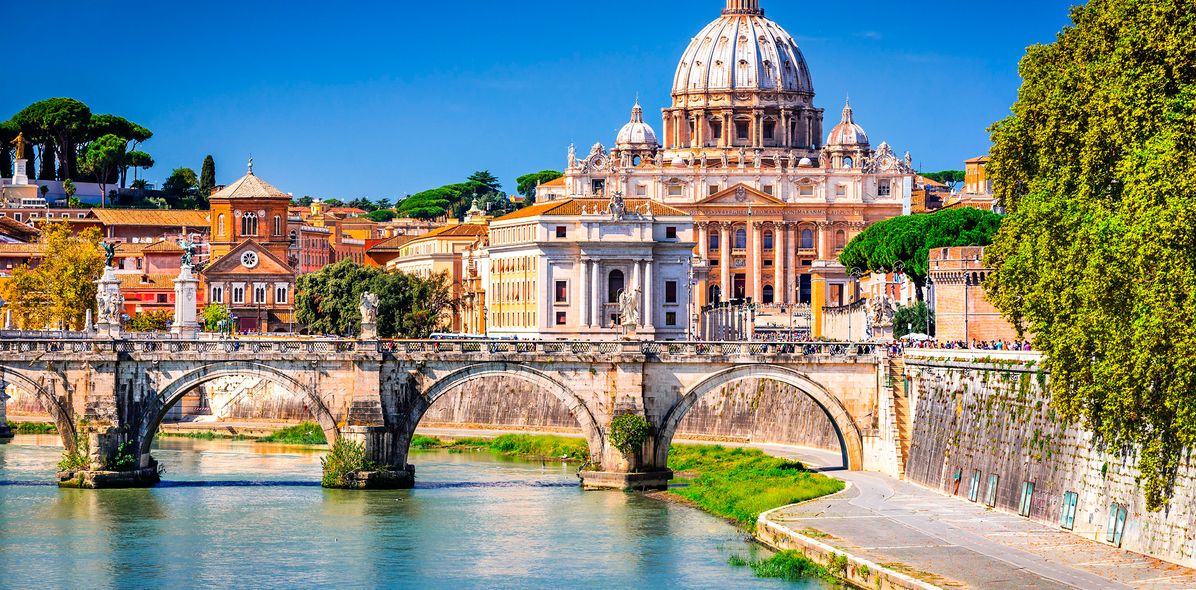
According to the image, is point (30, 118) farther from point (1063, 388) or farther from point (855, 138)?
point (1063, 388)

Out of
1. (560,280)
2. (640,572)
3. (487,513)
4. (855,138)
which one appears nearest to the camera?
(640,572)

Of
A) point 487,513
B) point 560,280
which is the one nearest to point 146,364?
point 487,513

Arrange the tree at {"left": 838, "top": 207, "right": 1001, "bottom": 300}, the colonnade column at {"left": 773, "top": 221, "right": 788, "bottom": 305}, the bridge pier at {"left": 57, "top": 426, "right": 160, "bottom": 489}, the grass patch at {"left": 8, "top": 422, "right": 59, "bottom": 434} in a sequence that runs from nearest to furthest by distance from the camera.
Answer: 1. the bridge pier at {"left": 57, "top": 426, "right": 160, "bottom": 489}
2. the grass patch at {"left": 8, "top": 422, "right": 59, "bottom": 434}
3. the tree at {"left": 838, "top": 207, "right": 1001, "bottom": 300}
4. the colonnade column at {"left": 773, "top": 221, "right": 788, "bottom": 305}

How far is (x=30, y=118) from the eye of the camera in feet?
599

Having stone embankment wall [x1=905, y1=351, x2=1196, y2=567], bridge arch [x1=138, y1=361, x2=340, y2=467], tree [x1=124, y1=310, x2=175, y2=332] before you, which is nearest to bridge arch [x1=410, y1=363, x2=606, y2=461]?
bridge arch [x1=138, y1=361, x2=340, y2=467]

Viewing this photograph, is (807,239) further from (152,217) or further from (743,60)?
(152,217)

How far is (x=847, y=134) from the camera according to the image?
572 feet

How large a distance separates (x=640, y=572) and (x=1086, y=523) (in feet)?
30.0

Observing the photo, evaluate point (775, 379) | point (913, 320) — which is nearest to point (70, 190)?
point (913, 320)

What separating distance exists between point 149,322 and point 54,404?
160ft

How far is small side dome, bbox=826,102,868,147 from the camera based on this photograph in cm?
17350

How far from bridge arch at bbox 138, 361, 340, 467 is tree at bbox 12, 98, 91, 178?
411 feet

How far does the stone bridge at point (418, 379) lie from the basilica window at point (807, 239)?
100072mm

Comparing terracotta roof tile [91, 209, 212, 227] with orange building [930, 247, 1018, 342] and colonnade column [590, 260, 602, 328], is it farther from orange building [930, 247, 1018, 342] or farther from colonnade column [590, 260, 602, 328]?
orange building [930, 247, 1018, 342]
